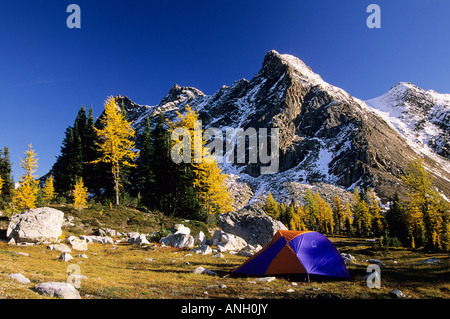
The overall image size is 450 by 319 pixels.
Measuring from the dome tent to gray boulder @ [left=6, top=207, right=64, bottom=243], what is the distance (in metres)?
13.5

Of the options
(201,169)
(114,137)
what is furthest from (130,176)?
(201,169)

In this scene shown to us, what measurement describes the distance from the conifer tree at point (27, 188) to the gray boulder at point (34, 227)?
55.7ft

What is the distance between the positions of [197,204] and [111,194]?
12138mm

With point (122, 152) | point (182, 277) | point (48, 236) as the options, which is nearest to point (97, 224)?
point (48, 236)

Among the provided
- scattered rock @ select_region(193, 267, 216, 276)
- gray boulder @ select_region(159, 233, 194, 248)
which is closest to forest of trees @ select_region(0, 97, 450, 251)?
gray boulder @ select_region(159, 233, 194, 248)

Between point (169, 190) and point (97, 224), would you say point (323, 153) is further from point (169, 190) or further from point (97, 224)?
point (97, 224)

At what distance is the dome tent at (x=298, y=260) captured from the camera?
36.3 ft

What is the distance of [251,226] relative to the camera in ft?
80.6

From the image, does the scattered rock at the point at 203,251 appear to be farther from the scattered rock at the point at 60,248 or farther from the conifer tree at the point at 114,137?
the conifer tree at the point at 114,137

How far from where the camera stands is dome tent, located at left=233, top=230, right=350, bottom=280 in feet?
36.3

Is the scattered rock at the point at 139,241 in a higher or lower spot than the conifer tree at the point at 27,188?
lower

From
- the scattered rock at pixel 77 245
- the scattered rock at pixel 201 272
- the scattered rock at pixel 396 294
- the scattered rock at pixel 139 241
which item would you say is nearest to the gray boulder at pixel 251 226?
the scattered rock at pixel 139 241

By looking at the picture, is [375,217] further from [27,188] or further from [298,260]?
[27,188]

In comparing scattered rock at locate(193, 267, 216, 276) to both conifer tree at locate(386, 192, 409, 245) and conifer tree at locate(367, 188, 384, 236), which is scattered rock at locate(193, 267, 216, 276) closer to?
conifer tree at locate(386, 192, 409, 245)
